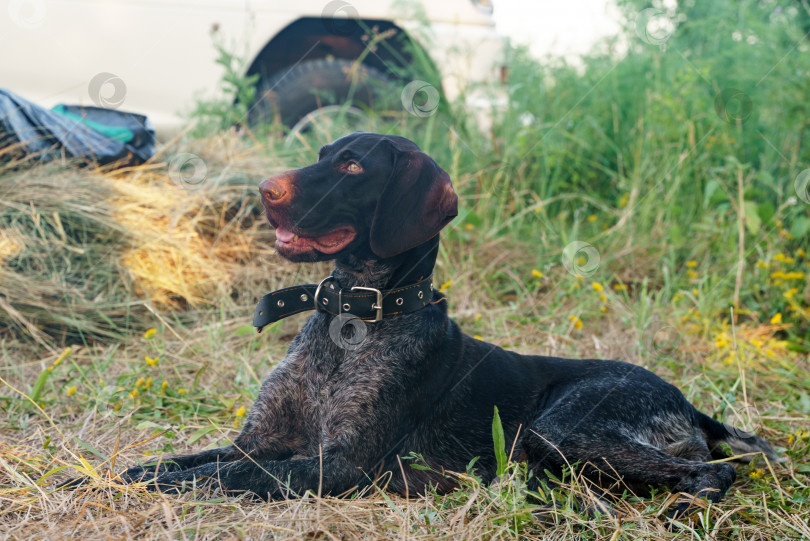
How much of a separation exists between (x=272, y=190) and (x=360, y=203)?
0.99 feet

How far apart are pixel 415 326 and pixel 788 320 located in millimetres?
2804

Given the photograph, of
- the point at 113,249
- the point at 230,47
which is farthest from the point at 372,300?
the point at 230,47

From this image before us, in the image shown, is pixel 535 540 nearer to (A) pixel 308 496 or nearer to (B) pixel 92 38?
(A) pixel 308 496

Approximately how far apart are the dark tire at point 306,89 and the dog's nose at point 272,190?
3449 millimetres

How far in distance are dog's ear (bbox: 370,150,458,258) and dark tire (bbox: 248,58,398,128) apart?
3301 mm

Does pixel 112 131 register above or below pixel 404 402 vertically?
above

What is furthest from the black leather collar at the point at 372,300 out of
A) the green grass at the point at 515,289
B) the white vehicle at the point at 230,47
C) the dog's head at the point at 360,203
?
the white vehicle at the point at 230,47

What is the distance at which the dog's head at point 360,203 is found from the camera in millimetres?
2211

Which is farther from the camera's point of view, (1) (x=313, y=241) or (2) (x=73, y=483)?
(1) (x=313, y=241)

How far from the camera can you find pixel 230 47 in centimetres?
514

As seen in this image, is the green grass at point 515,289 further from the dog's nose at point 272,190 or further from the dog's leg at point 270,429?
the dog's nose at point 272,190

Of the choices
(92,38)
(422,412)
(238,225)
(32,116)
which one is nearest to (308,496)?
(422,412)

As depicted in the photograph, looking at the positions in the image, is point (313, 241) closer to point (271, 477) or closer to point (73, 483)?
point (271, 477)

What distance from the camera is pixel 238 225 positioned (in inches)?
174
